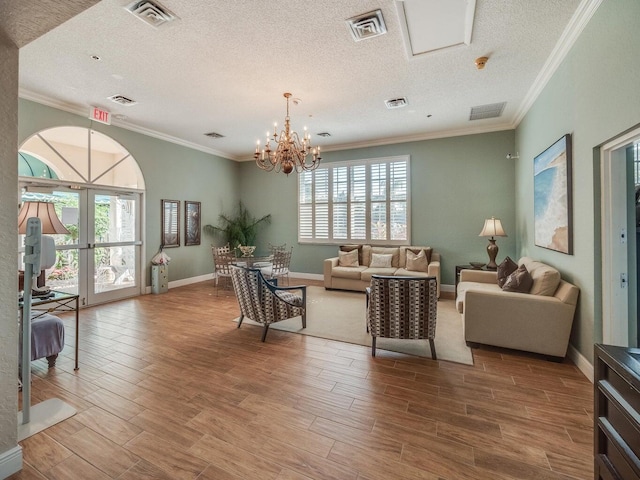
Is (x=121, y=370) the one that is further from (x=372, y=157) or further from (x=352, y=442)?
(x=372, y=157)

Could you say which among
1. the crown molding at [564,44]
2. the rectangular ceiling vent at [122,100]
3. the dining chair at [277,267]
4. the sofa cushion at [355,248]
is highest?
the rectangular ceiling vent at [122,100]

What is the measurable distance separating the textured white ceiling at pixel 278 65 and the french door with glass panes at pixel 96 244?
144 cm

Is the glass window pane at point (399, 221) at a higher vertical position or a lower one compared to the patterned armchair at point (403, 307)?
higher

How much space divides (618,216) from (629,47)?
4.14 feet

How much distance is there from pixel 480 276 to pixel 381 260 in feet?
6.68

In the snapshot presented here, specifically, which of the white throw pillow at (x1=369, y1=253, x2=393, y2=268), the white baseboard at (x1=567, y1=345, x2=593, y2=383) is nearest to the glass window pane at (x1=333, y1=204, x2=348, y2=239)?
the white throw pillow at (x1=369, y1=253, x2=393, y2=268)

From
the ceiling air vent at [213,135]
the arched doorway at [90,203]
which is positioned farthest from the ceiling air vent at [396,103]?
the arched doorway at [90,203]

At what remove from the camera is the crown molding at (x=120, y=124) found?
425cm

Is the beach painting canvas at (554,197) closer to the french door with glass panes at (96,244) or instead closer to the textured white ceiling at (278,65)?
the textured white ceiling at (278,65)

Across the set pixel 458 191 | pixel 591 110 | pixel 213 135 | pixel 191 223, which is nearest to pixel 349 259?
pixel 458 191

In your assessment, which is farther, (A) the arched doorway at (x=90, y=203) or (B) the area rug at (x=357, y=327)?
(A) the arched doorway at (x=90, y=203)

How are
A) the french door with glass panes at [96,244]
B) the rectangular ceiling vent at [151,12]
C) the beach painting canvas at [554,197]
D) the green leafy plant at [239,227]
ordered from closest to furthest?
the rectangular ceiling vent at [151,12]
the beach painting canvas at [554,197]
the french door with glass panes at [96,244]
the green leafy plant at [239,227]

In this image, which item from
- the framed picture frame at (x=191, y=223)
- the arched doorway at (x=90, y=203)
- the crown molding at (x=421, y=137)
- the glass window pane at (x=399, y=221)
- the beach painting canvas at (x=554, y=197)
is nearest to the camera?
the beach painting canvas at (x=554, y=197)

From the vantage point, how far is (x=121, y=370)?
2.79 meters
